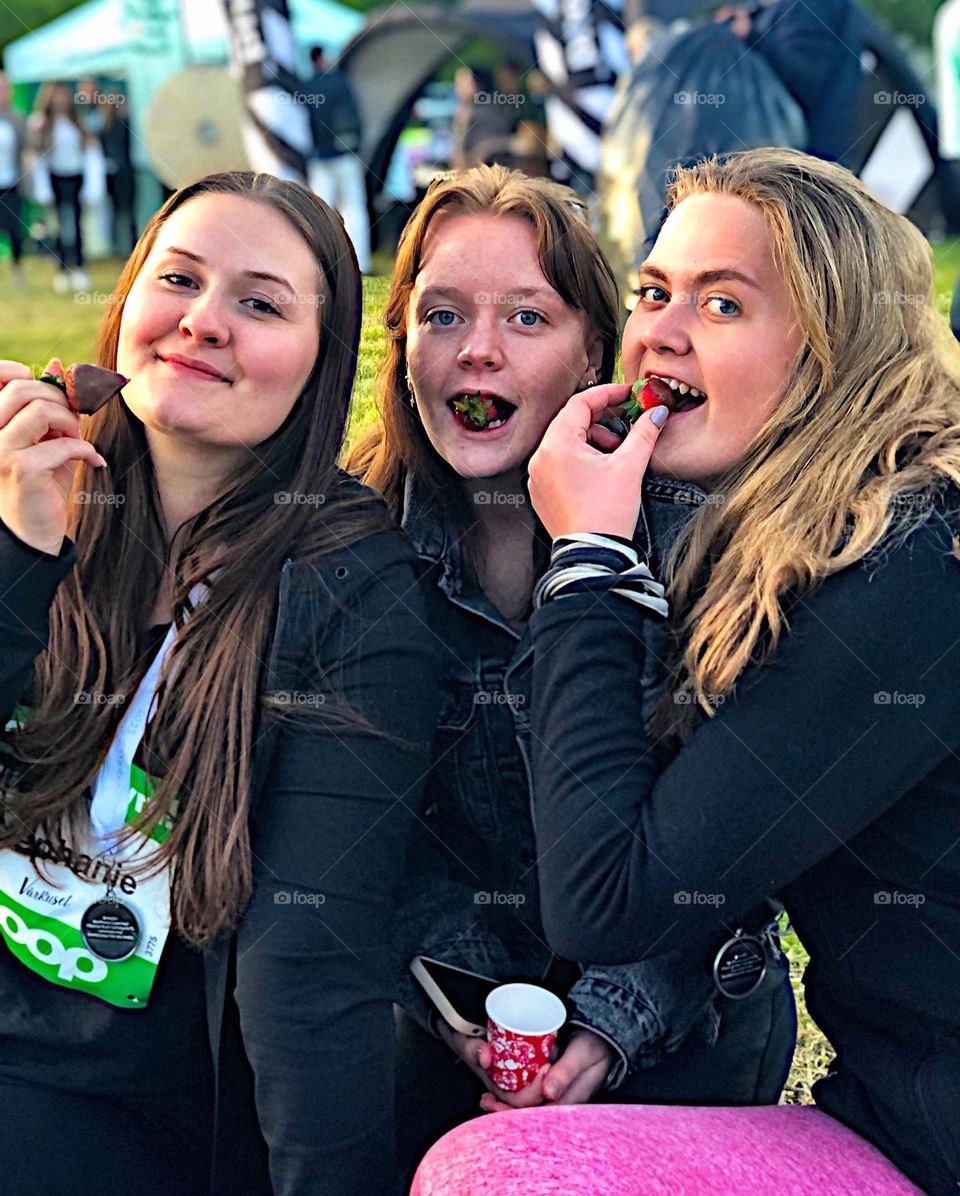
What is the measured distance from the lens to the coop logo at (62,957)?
2.06 metres

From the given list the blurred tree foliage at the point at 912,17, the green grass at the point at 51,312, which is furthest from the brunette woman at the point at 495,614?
the blurred tree foliage at the point at 912,17

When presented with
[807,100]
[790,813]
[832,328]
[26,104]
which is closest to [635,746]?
[790,813]

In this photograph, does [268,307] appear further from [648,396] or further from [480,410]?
[648,396]

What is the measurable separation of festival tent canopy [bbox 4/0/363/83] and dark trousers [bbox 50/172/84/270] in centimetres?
145

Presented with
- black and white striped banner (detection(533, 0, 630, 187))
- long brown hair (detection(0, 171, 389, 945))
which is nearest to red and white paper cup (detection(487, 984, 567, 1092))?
long brown hair (detection(0, 171, 389, 945))

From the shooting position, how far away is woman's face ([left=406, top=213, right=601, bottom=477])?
2514 mm

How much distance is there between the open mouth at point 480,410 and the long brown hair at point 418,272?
0.11 m

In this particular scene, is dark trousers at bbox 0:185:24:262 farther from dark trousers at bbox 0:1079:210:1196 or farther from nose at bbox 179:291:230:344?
dark trousers at bbox 0:1079:210:1196

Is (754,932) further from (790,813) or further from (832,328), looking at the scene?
(832,328)

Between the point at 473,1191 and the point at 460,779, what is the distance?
790 millimetres

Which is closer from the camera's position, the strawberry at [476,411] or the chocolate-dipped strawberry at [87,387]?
the chocolate-dipped strawberry at [87,387]

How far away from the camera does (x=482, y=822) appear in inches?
96.8

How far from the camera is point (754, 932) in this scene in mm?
2248

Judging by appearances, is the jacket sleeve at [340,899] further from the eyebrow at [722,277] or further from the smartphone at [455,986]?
the eyebrow at [722,277]
